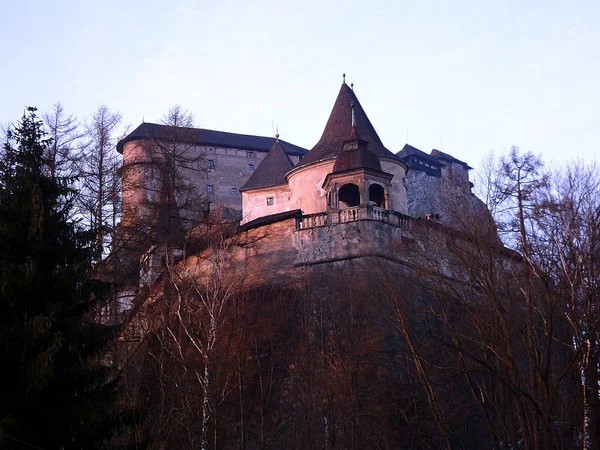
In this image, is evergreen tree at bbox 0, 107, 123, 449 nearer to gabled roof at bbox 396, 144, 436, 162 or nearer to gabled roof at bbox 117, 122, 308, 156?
gabled roof at bbox 117, 122, 308, 156

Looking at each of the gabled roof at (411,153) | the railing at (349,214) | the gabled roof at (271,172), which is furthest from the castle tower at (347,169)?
the gabled roof at (411,153)

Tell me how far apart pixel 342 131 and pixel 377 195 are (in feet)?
22.9

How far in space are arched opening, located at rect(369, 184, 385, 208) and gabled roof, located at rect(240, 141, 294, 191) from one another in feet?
43.3

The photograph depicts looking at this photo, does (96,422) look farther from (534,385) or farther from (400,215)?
(400,215)

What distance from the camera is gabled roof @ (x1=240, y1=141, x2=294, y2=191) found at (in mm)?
45062

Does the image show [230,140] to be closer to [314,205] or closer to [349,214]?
[314,205]

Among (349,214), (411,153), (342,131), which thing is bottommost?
(349,214)

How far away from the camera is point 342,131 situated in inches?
1483

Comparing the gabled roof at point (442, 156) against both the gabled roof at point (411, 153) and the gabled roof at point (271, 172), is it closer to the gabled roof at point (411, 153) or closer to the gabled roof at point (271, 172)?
the gabled roof at point (411, 153)

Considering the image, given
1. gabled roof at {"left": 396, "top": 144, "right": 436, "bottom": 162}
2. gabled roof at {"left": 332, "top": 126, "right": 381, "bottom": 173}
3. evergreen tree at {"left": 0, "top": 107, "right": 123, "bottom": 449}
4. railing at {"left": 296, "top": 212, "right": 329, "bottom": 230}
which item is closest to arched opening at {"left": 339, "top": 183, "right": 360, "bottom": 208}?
gabled roof at {"left": 332, "top": 126, "right": 381, "bottom": 173}

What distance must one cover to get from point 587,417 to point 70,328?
964cm

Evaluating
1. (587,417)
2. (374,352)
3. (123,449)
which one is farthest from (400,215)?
(123,449)

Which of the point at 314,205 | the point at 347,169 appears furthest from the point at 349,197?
the point at 314,205

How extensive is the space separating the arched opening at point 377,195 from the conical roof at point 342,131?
449 cm
